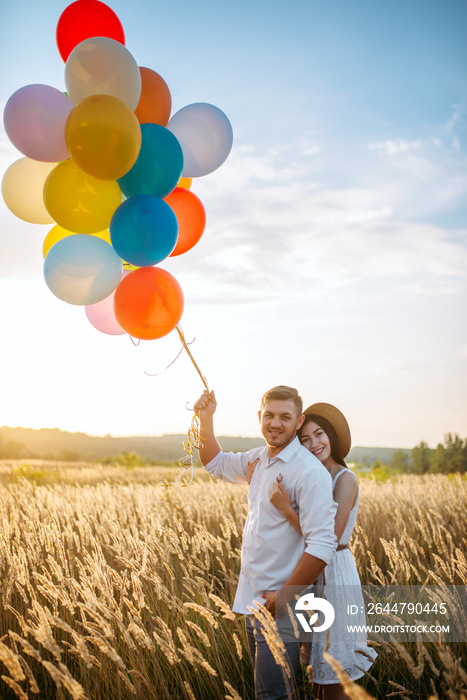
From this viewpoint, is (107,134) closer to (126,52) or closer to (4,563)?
(126,52)

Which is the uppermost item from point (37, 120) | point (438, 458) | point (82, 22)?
point (82, 22)

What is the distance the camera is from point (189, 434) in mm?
3240

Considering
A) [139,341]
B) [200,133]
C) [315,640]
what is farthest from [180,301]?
[315,640]

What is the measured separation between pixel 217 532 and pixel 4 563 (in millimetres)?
2662

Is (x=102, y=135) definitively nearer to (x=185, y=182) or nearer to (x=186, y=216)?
(x=186, y=216)

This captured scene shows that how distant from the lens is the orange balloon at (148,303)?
2928mm

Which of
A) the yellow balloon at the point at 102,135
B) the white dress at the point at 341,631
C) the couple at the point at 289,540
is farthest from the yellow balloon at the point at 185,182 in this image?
the white dress at the point at 341,631

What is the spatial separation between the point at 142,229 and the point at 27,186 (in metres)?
1.18

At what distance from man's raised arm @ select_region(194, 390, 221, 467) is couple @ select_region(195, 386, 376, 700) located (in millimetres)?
374

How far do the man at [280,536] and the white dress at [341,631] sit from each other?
134 millimetres

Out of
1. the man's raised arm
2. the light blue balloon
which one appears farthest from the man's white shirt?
the light blue balloon

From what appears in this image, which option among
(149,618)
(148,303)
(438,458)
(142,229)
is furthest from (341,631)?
(438,458)
